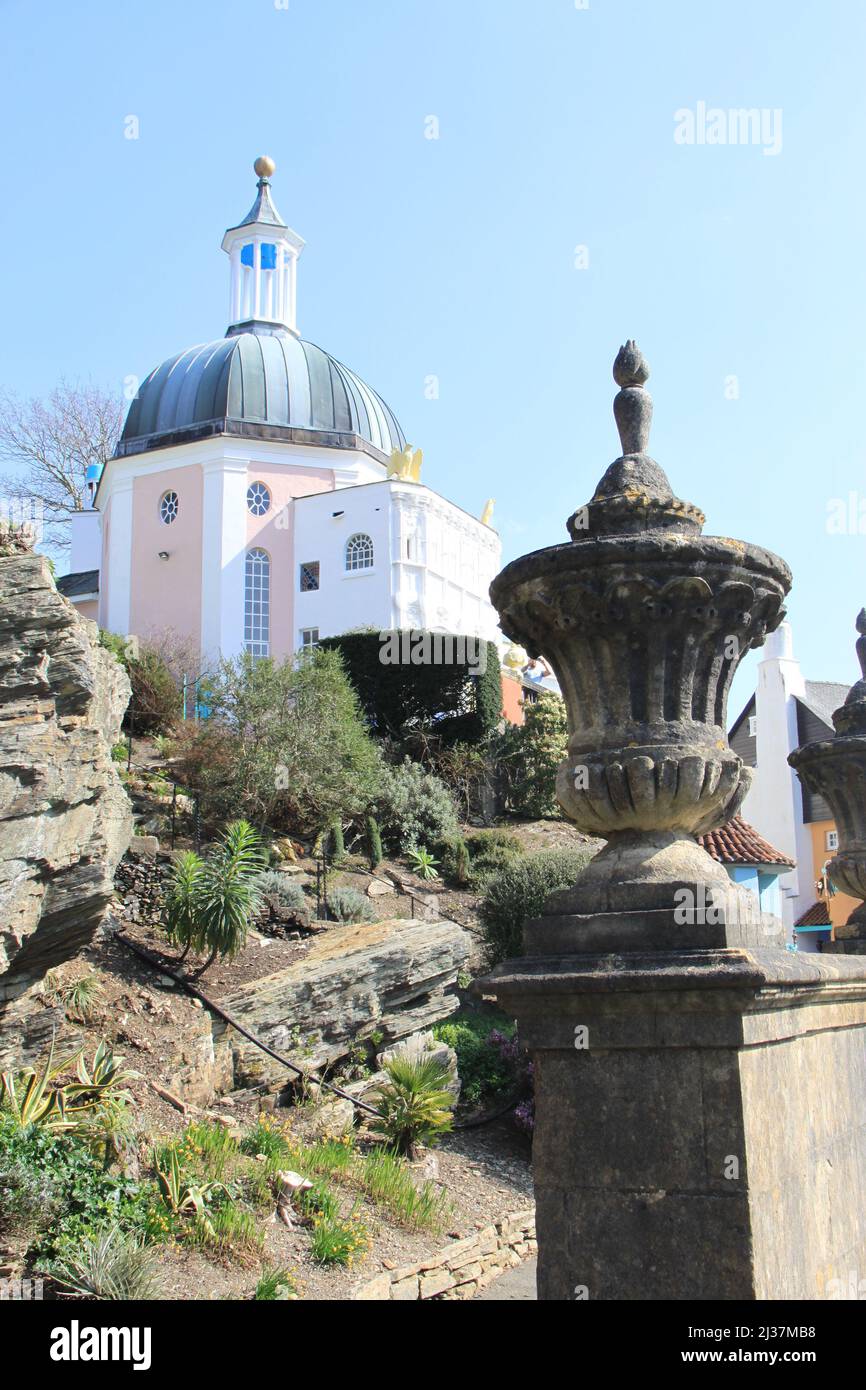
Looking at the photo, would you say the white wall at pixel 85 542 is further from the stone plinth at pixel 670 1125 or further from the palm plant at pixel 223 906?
the stone plinth at pixel 670 1125

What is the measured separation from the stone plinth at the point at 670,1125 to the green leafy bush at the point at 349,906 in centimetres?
1084

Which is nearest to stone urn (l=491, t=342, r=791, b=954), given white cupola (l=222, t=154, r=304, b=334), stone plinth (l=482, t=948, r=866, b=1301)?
stone plinth (l=482, t=948, r=866, b=1301)

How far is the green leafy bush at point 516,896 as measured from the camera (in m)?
15.4

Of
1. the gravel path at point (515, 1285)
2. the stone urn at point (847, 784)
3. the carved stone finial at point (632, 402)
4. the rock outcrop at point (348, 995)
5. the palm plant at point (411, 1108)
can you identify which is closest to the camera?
the carved stone finial at point (632, 402)

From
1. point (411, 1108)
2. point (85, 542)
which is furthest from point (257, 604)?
point (411, 1108)

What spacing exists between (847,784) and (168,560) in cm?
2615

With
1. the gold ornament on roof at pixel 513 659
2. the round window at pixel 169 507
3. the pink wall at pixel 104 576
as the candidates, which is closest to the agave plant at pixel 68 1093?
the gold ornament on roof at pixel 513 659

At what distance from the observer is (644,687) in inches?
155

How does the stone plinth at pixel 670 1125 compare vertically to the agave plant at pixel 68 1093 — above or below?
above

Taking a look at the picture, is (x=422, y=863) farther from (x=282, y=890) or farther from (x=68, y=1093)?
(x=68, y=1093)

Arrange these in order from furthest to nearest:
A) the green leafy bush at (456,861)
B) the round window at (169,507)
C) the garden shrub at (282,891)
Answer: the round window at (169,507)
the green leafy bush at (456,861)
the garden shrub at (282,891)

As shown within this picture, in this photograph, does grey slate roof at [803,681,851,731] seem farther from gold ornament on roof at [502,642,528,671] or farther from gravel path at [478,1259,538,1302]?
gravel path at [478,1259,538,1302]

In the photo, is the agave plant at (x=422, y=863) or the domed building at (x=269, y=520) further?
the domed building at (x=269, y=520)

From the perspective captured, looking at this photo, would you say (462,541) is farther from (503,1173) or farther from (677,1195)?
(677,1195)
